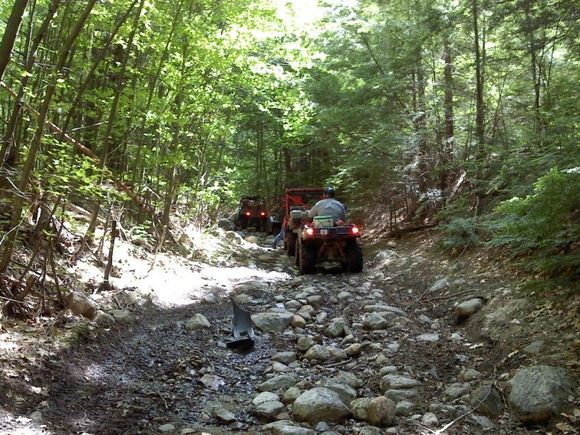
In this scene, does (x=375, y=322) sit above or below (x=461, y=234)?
below

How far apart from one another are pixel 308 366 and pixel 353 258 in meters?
4.60

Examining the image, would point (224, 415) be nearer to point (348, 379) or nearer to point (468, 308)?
point (348, 379)

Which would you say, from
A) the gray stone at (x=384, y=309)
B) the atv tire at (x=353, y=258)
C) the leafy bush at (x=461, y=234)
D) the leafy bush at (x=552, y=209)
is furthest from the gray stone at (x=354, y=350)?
the atv tire at (x=353, y=258)

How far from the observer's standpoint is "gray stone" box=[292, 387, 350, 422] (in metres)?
3.93

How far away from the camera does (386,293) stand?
25.9 feet

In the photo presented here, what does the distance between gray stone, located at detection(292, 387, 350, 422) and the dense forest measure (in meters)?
2.13

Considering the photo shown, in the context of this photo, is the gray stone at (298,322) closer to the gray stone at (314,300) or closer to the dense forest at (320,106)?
the gray stone at (314,300)

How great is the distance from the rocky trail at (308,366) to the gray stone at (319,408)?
0.04 ft

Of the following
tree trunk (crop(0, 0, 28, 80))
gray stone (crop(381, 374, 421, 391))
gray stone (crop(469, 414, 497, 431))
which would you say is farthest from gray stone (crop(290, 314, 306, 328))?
tree trunk (crop(0, 0, 28, 80))

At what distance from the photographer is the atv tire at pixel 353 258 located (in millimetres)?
9555

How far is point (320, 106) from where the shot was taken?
1287cm

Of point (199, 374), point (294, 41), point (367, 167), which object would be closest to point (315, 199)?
point (367, 167)

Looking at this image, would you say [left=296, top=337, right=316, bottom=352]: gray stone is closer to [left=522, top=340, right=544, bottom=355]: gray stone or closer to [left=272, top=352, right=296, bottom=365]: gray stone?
[left=272, top=352, right=296, bottom=365]: gray stone

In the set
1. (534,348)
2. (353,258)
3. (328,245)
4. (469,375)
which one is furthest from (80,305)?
(353,258)
